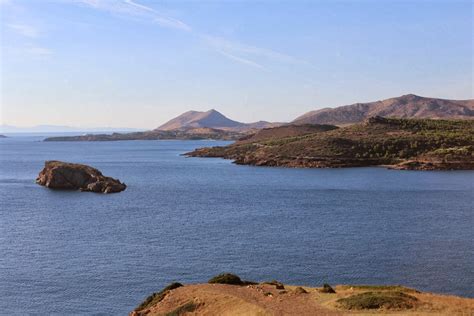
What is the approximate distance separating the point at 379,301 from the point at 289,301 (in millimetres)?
7250

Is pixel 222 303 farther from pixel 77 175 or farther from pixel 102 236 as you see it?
pixel 77 175

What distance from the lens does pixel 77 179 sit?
488ft

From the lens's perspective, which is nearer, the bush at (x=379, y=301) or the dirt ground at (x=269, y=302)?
the dirt ground at (x=269, y=302)

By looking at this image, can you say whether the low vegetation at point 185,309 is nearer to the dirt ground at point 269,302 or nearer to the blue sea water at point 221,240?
the dirt ground at point 269,302

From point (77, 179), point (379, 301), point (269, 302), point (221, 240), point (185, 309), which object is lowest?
point (221, 240)

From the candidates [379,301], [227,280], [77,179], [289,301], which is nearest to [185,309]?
[227,280]

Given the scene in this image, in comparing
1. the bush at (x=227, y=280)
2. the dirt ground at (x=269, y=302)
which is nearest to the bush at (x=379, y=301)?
the dirt ground at (x=269, y=302)

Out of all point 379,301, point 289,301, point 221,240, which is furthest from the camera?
point 221,240

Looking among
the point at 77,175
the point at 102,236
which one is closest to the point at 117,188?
the point at 77,175

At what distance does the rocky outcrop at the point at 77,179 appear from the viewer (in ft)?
468

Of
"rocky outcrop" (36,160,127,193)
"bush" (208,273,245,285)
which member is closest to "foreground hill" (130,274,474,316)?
"bush" (208,273,245,285)

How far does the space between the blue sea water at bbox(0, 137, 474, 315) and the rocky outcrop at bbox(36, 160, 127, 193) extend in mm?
4961

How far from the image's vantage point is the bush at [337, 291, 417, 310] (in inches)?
1710

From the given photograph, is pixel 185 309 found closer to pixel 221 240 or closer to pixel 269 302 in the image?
pixel 269 302
